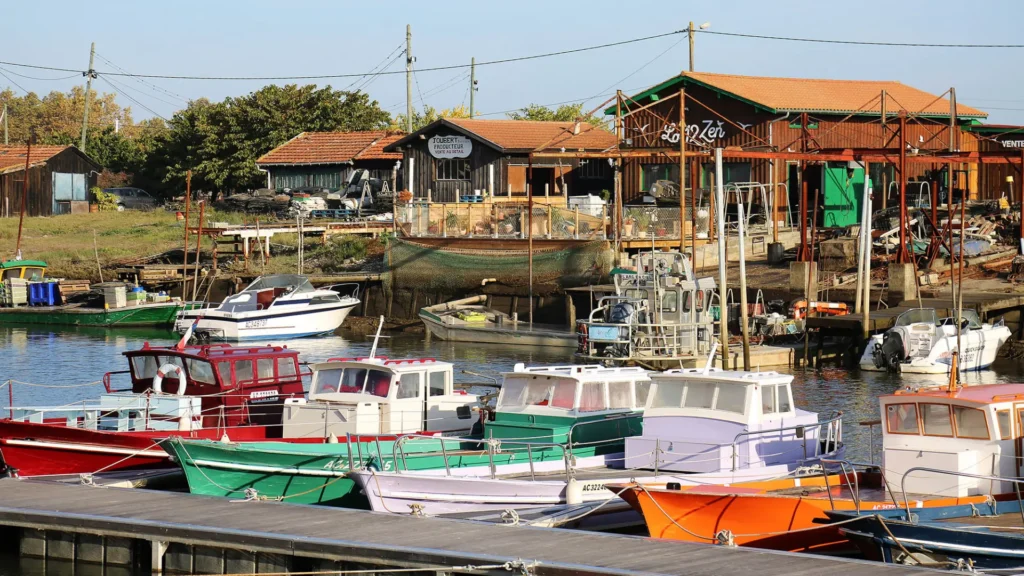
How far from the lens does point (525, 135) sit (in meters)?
61.9

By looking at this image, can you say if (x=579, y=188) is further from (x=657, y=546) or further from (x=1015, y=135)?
(x=657, y=546)

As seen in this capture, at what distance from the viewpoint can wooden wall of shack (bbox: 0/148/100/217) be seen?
242 feet

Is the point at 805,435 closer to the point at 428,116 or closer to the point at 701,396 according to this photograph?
the point at 701,396

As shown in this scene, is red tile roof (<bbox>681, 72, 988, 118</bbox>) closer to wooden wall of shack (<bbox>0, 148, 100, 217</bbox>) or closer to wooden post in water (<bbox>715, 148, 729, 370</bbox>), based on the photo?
wooden post in water (<bbox>715, 148, 729, 370</bbox>)

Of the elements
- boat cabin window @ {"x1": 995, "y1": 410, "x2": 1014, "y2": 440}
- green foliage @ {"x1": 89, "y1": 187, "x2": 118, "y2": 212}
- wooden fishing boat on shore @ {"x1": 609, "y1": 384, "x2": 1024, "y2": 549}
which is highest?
green foliage @ {"x1": 89, "y1": 187, "x2": 118, "y2": 212}

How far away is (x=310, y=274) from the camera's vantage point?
186 ft

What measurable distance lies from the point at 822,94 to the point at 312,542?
4751cm

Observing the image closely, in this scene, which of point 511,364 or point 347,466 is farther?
point 511,364

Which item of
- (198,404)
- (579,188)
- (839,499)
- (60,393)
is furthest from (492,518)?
(579,188)

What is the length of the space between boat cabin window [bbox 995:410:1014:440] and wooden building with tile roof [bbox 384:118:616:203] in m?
41.9

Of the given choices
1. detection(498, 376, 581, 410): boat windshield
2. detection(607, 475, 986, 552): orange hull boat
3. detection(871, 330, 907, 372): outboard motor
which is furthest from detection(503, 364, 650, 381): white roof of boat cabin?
detection(871, 330, 907, 372): outboard motor

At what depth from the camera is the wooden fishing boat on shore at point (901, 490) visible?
685 inches

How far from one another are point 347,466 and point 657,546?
20.4ft

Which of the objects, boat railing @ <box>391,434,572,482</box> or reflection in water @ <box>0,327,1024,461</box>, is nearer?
boat railing @ <box>391,434,572,482</box>
